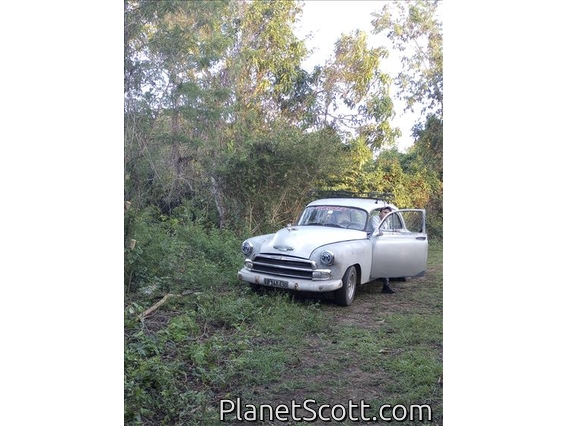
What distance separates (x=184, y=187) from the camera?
451cm

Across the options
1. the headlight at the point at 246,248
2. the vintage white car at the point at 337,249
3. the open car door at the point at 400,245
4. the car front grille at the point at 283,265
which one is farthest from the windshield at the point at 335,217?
the headlight at the point at 246,248

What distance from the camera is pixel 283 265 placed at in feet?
13.5

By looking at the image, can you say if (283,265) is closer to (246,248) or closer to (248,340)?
(246,248)

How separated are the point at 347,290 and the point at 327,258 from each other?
11.9 inches

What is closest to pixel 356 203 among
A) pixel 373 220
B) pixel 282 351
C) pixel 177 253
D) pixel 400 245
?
pixel 373 220

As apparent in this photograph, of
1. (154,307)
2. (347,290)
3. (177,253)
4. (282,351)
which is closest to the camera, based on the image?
(282,351)

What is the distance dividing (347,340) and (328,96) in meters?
1.88

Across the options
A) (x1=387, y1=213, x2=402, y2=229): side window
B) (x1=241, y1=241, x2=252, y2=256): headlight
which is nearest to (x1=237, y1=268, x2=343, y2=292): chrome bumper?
(x1=241, y1=241, x2=252, y2=256): headlight

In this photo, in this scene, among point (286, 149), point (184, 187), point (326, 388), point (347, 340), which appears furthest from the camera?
point (184, 187)

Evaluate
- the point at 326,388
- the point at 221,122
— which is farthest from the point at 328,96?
the point at 326,388
